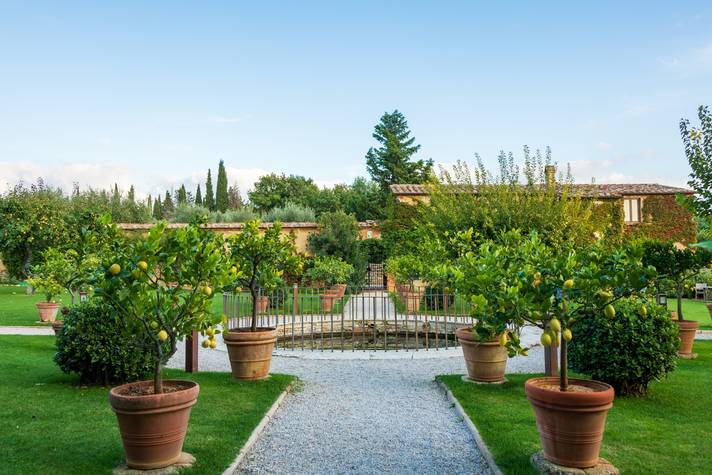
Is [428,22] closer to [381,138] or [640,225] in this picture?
[640,225]

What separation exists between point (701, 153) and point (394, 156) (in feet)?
125

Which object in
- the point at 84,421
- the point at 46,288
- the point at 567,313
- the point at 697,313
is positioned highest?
the point at 567,313

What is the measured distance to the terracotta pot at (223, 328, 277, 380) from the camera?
7.05 meters

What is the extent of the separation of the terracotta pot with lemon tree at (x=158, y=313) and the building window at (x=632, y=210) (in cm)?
2776

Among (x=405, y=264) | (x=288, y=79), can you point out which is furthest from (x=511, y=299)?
(x=405, y=264)

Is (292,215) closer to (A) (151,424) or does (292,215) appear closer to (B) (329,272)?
(B) (329,272)

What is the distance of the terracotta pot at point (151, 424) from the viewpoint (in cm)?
374

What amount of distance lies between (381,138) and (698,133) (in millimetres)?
39738

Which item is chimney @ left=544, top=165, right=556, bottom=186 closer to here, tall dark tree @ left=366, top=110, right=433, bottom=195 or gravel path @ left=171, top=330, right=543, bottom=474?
gravel path @ left=171, top=330, right=543, bottom=474

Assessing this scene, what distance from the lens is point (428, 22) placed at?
11.0m

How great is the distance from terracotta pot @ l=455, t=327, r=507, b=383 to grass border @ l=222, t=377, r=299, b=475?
8.11 feet

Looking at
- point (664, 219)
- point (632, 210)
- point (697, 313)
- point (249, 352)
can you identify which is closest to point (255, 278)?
point (249, 352)

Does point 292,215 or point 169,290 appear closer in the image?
point 169,290

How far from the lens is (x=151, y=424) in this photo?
3.79 meters
